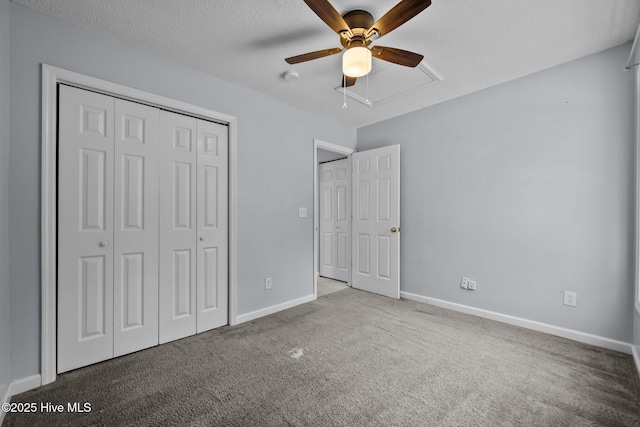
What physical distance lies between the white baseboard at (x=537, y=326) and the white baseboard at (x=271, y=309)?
1416mm

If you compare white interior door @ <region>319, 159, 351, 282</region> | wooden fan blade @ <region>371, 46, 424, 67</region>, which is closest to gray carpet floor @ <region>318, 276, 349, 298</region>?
white interior door @ <region>319, 159, 351, 282</region>

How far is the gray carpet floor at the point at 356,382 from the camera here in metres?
1.56

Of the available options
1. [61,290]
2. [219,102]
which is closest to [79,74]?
[219,102]

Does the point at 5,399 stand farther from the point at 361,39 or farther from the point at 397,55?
the point at 397,55

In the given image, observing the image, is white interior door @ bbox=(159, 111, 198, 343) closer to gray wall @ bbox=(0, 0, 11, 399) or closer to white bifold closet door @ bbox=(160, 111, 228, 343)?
white bifold closet door @ bbox=(160, 111, 228, 343)

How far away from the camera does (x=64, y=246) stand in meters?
1.96

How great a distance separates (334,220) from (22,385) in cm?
394

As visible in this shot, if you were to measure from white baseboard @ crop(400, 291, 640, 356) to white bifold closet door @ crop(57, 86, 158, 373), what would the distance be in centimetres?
306

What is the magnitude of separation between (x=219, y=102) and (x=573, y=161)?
3375mm

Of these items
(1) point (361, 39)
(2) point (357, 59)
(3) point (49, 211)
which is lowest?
(3) point (49, 211)

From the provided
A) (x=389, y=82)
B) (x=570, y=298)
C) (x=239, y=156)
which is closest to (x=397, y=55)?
(x=389, y=82)

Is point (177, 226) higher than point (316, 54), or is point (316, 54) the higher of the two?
point (316, 54)

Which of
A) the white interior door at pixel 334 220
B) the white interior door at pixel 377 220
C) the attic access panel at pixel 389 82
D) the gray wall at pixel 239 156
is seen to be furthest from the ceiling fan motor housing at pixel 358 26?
the white interior door at pixel 334 220

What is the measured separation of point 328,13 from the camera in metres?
1.57
